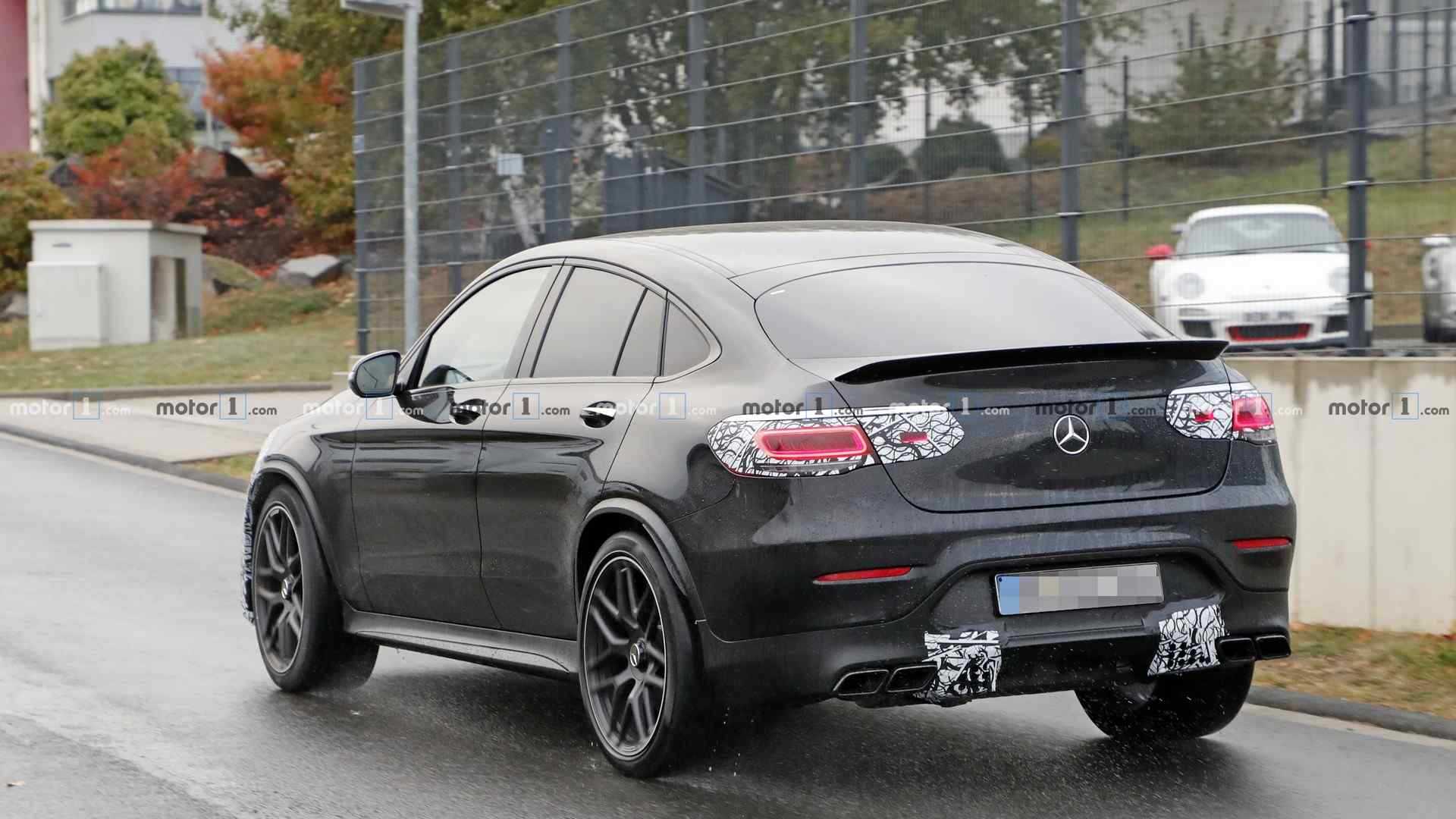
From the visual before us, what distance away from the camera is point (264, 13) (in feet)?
136

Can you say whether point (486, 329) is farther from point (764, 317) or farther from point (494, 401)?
point (764, 317)

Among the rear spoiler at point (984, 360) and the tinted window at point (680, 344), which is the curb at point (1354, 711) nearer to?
the rear spoiler at point (984, 360)

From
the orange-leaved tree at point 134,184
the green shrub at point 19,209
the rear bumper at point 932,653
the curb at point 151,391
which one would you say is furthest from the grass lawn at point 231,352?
the rear bumper at point 932,653

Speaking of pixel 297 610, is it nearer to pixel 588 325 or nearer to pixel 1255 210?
pixel 588 325

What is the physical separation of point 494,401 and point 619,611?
1.05 m

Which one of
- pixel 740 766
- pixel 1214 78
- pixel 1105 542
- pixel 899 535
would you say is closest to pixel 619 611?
pixel 740 766

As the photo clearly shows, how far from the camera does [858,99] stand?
1231 centimetres

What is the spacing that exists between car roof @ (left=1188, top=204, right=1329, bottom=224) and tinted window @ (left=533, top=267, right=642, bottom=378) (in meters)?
4.29

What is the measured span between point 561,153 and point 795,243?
9.24 m

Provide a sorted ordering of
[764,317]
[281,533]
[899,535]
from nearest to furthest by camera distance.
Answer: [899,535] → [764,317] → [281,533]

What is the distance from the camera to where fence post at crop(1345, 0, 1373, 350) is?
937cm

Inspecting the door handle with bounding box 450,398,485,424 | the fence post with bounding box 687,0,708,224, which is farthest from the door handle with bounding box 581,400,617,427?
the fence post with bounding box 687,0,708,224

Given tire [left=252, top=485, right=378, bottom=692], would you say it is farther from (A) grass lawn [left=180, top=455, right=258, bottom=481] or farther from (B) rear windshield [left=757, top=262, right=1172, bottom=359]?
(A) grass lawn [left=180, top=455, right=258, bottom=481]

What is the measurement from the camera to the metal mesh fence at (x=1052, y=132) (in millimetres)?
9352
